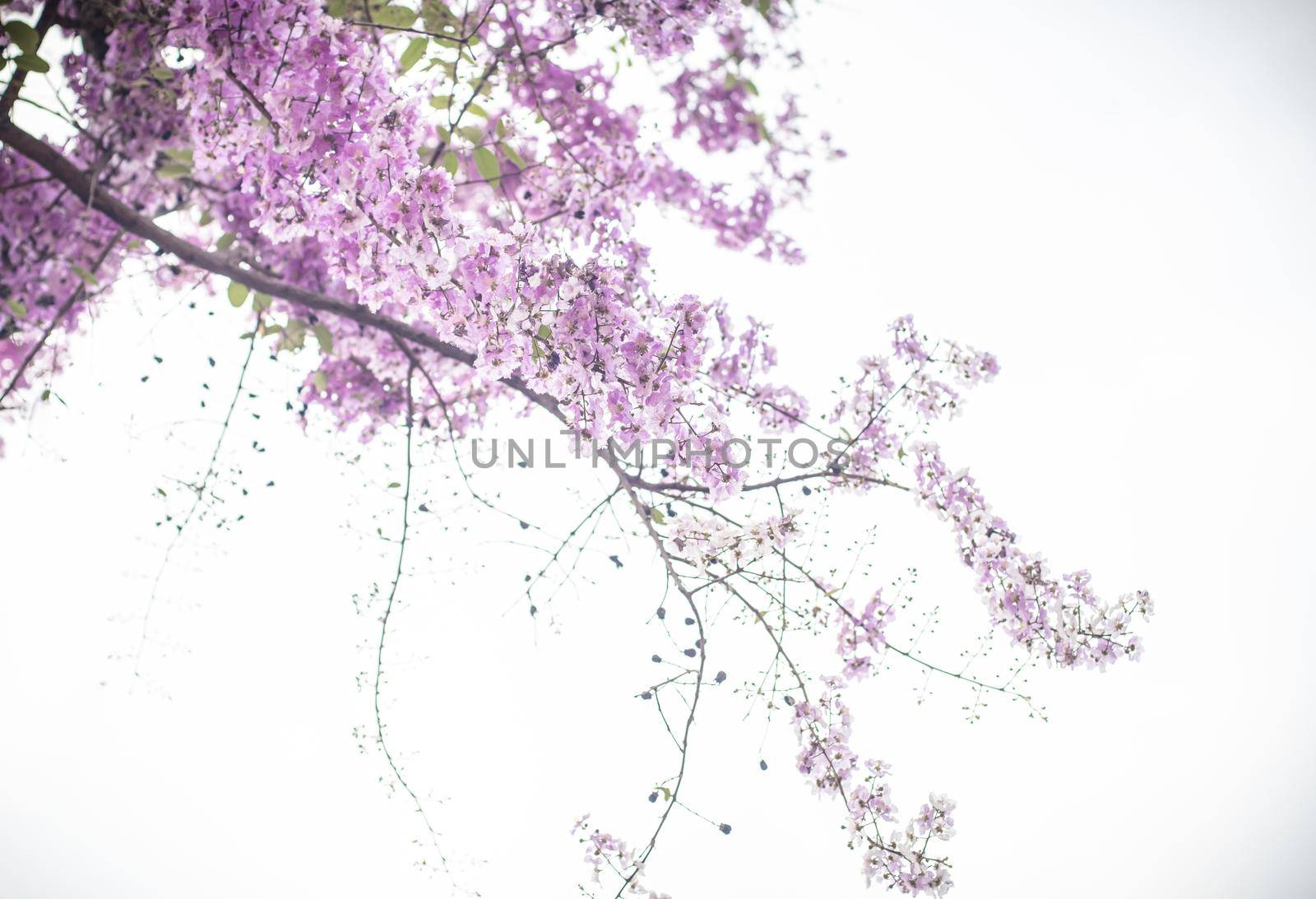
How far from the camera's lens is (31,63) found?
101 cm

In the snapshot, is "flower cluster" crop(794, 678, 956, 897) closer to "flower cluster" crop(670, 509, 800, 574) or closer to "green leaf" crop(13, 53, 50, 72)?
"flower cluster" crop(670, 509, 800, 574)

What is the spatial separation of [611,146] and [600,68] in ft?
0.83

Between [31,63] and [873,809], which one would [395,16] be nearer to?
[31,63]

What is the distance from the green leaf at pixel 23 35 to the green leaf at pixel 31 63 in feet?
0.06

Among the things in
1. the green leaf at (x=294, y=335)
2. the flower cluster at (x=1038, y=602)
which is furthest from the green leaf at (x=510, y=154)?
the flower cluster at (x=1038, y=602)

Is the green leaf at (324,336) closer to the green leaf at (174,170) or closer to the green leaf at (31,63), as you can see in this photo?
the green leaf at (174,170)

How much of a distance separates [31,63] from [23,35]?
0.04m

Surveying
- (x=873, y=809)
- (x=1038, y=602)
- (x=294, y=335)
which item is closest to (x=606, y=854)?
(x=873, y=809)

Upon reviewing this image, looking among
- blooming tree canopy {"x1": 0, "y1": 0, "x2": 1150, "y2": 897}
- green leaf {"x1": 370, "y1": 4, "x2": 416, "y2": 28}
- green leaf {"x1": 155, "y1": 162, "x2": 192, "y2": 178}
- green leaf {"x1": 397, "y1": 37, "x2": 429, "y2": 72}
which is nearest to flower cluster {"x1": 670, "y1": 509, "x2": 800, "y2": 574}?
blooming tree canopy {"x1": 0, "y1": 0, "x2": 1150, "y2": 897}

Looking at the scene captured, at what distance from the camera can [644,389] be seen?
0.99 meters

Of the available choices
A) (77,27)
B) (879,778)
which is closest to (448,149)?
(77,27)

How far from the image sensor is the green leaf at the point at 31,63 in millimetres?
1008

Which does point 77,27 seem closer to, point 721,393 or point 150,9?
point 150,9

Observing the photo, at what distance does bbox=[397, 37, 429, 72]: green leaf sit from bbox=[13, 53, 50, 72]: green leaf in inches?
20.2
